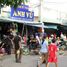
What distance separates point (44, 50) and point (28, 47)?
11291mm

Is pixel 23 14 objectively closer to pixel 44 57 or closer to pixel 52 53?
pixel 44 57

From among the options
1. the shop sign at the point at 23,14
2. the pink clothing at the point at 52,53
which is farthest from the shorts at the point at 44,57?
the shop sign at the point at 23,14

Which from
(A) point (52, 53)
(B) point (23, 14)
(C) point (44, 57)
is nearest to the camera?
(A) point (52, 53)

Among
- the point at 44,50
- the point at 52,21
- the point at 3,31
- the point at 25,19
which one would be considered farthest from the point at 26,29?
the point at 44,50

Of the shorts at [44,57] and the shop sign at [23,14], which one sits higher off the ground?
the shop sign at [23,14]

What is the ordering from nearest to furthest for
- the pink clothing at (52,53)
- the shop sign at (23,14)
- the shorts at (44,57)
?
the pink clothing at (52,53) < the shorts at (44,57) < the shop sign at (23,14)

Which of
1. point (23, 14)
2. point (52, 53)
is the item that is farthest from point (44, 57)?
point (23, 14)

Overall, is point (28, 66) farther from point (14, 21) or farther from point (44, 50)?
point (14, 21)

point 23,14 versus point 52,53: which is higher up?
point 23,14

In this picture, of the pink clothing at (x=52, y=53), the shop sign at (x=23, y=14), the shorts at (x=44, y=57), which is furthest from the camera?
the shop sign at (x=23, y=14)

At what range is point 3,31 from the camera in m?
30.0

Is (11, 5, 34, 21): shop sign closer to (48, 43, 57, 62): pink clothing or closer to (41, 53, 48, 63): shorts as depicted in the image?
(41, 53, 48, 63): shorts

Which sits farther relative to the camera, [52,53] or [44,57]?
[44,57]

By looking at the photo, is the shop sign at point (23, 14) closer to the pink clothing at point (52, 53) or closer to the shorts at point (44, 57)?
the shorts at point (44, 57)
